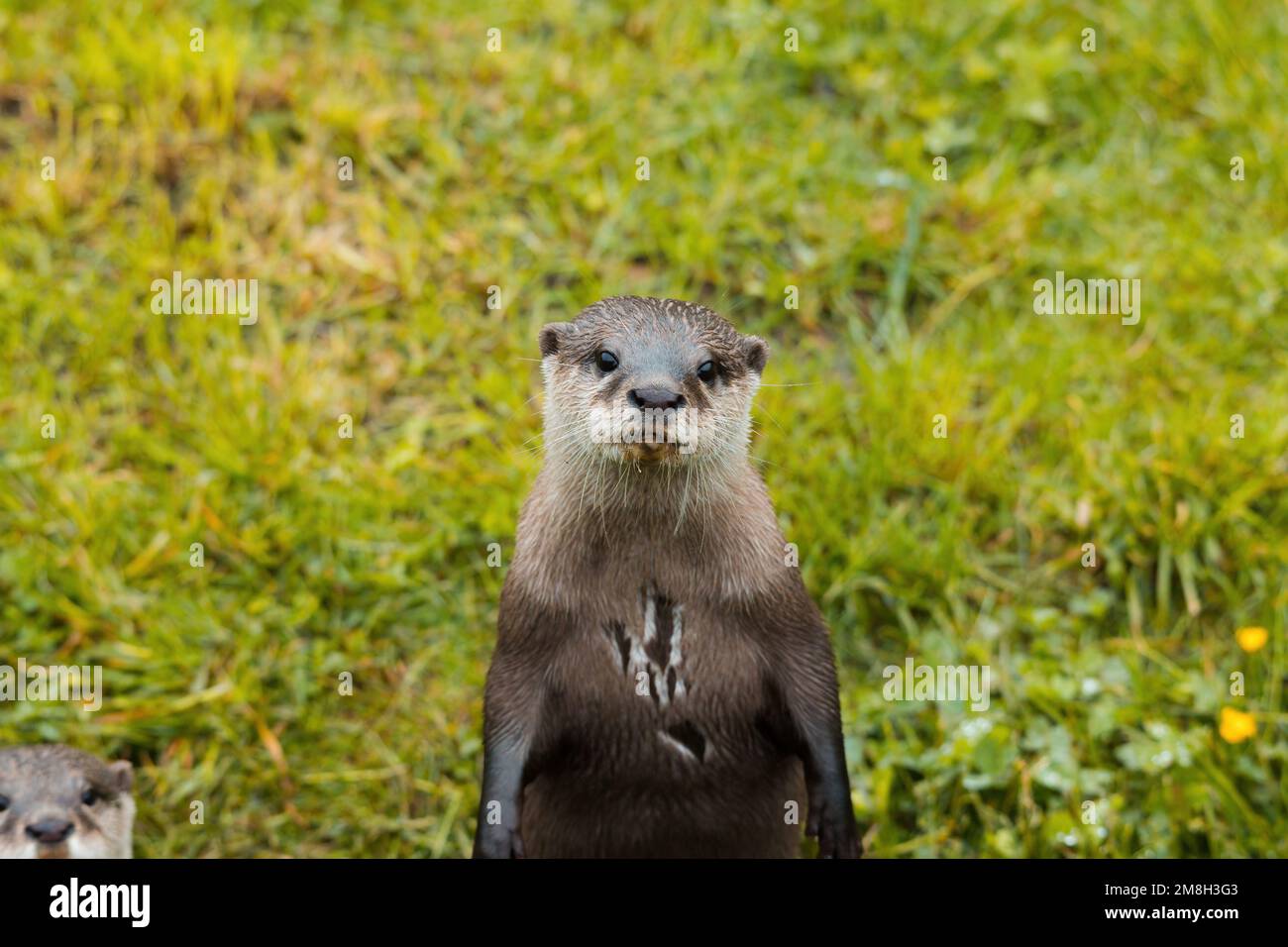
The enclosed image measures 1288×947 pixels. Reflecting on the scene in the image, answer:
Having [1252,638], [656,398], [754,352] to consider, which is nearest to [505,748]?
[656,398]

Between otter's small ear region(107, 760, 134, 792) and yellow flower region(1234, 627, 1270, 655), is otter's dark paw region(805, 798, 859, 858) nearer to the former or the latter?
yellow flower region(1234, 627, 1270, 655)

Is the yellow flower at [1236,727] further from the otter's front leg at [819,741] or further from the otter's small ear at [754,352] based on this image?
the otter's small ear at [754,352]

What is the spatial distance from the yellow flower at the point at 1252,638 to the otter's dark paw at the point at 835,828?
1433 mm

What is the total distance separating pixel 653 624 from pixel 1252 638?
176cm

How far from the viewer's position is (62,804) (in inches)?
134

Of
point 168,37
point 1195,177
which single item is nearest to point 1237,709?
point 1195,177

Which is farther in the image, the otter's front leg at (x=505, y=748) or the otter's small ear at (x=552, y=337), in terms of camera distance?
the otter's small ear at (x=552, y=337)

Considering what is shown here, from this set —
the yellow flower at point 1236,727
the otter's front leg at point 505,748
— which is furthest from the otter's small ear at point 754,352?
the yellow flower at point 1236,727

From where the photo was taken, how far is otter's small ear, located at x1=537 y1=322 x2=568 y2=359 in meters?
3.02

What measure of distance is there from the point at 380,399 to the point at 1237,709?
243 cm

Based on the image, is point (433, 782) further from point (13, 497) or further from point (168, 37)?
point (168, 37)

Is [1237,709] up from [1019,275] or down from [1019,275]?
down

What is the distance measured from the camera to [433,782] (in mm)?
3902

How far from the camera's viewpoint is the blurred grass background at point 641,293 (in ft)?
12.8
